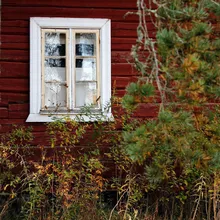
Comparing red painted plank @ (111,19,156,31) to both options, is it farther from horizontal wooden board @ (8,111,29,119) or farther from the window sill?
horizontal wooden board @ (8,111,29,119)

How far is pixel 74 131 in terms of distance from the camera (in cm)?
773

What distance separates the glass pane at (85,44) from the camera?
7.86m

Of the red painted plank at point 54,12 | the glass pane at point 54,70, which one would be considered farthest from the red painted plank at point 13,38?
the glass pane at point 54,70

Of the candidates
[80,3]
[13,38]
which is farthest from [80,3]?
[13,38]

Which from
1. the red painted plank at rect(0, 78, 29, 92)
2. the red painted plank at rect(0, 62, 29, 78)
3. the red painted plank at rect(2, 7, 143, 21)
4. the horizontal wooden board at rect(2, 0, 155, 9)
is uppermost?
the horizontal wooden board at rect(2, 0, 155, 9)

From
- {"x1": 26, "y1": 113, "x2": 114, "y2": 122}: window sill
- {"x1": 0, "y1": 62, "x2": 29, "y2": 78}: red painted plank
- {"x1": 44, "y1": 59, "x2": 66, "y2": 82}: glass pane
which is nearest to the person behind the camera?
{"x1": 26, "y1": 113, "x2": 114, "y2": 122}: window sill

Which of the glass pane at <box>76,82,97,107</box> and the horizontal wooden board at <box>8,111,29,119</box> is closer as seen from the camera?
the horizontal wooden board at <box>8,111,29,119</box>

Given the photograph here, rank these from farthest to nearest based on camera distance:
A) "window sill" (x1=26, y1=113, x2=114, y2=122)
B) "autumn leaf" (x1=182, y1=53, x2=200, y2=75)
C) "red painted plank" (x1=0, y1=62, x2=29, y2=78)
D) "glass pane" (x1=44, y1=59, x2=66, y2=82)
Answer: "glass pane" (x1=44, y1=59, x2=66, y2=82) → "red painted plank" (x1=0, y1=62, x2=29, y2=78) → "window sill" (x1=26, y1=113, x2=114, y2=122) → "autumn leaf" (x1=182, y1=53, x2=200, y2=75)

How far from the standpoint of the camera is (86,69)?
25.8 feet

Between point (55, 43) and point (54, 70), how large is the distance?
36 centimetres

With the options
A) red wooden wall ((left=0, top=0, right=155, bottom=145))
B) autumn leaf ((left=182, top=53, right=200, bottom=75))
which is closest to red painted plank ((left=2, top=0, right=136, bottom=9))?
red wooden wall ((left=0, top=0, right=155, bottom=145))

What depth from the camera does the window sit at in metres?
7.65

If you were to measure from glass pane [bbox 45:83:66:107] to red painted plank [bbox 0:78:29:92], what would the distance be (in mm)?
284

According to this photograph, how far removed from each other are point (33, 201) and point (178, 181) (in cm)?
178
